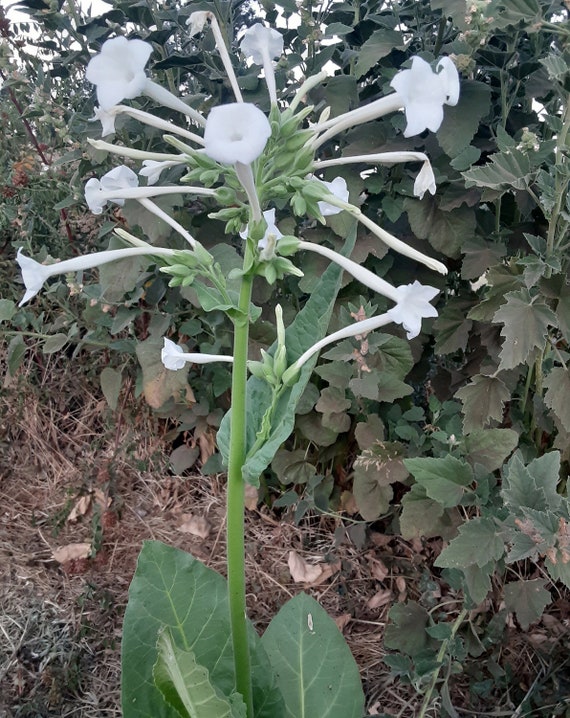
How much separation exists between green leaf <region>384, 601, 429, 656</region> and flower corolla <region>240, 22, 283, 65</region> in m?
1.18

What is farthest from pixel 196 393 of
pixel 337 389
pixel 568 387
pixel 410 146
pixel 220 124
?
pixel 220 124

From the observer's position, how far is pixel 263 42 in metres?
0.90

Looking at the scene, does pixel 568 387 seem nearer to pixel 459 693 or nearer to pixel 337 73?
pixel 459 693

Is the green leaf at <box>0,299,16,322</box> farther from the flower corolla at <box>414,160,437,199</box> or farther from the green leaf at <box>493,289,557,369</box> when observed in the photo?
the flower corolla at <box>414,160,437,199</box>

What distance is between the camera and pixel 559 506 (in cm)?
114

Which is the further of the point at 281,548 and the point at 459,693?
the point at 281,548

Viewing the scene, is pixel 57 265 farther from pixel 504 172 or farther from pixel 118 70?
pixel 504 172

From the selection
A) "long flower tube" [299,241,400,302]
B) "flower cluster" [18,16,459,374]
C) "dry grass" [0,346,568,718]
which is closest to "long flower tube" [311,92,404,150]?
"flower cluster" [18,16,459,374]

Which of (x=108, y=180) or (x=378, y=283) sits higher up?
(x=108, y=180)

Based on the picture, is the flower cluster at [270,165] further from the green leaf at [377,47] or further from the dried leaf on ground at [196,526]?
the dried leaf on ground at [196,526]

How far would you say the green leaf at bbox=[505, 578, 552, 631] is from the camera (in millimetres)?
1349

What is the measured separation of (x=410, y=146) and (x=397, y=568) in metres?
1.13

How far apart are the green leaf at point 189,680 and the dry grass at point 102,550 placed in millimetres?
881

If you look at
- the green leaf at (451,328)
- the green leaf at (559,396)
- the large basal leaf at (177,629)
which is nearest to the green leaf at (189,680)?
the large basal leaf at (177,629)
